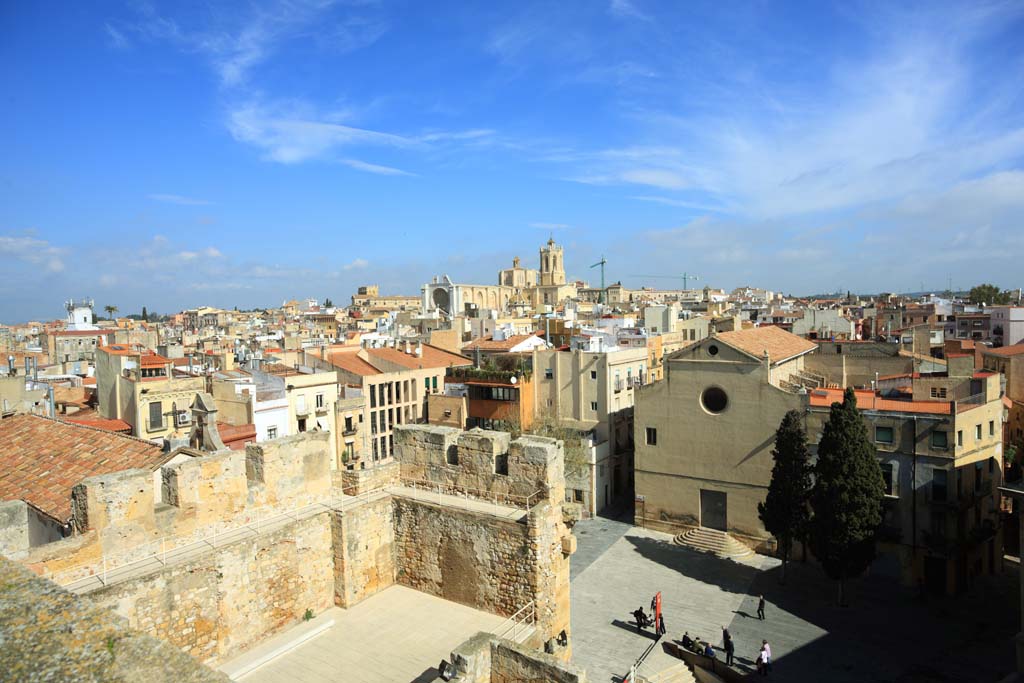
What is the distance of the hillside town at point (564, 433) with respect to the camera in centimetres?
1297

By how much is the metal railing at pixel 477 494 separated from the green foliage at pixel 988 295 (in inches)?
4337

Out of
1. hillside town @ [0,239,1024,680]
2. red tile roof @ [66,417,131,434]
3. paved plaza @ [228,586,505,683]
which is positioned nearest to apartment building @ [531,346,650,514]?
hillside town @ [0,239,1024,680]

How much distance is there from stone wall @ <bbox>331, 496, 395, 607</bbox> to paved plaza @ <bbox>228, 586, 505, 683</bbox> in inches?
11.3

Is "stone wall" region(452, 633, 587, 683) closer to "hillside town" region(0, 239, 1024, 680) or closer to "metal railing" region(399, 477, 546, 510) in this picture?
"hillside town" region(0, 239, 1024, 680)

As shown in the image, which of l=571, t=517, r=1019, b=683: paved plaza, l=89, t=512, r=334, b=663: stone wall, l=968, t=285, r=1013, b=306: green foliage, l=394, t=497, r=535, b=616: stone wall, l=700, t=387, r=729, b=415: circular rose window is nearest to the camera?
l=89, t=512, r=334, b=663: stone wall

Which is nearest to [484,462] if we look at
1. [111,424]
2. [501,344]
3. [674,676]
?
[674,676]

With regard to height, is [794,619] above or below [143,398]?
below

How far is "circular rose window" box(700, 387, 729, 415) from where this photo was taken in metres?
29.6

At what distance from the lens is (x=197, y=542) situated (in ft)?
36.5

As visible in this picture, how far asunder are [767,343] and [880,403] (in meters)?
8.58

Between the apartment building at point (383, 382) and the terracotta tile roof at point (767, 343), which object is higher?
the terracotta tile roof at point (767, 343)

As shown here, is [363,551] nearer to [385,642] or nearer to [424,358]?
[385,642]

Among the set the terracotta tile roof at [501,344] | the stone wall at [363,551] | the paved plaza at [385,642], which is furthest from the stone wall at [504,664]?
the terracotta tile roof at [501,344]

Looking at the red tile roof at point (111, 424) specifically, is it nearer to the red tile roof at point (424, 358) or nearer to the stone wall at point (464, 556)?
the stone wall at point (464, 556)
